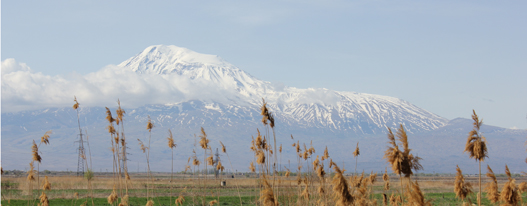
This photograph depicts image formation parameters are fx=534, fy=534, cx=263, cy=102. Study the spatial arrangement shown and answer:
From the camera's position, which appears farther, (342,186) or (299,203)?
(299,203)

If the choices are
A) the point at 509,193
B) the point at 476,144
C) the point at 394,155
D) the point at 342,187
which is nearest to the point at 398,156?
the point at 394,155

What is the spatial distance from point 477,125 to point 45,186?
10.1m

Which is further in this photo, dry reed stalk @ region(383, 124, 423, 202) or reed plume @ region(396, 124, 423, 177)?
dry reed stalk @ region(383, 124, 423, 202)

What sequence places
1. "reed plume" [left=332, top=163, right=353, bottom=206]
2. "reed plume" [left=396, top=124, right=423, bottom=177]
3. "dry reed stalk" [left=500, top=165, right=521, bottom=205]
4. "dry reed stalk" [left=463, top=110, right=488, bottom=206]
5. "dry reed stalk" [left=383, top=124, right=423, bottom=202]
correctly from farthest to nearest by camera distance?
"dry reed stalk" [left=500, top=165, right=521, bottom=205] < "dry reed stalk" [left=463, top=110, right=488, bottom=206] < "reed plume" [left=332, top=163, right=353, bottom=206] < "dry reed stalk" [left=383, top=124, right=423, bottom=202] < "reed plume" [left=396, top=124, right=423, bottom=177]

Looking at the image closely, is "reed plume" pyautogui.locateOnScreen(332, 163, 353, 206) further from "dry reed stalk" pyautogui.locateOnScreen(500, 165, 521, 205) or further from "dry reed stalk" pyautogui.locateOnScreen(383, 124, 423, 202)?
"dry reed stalk" pyautogui.locateOnScreen(500, 165, 521, 205)

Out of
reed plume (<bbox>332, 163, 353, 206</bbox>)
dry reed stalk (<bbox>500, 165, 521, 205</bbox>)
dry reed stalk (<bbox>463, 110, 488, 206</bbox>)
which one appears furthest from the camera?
dry reed stalk (<bbox>500, 165, 521, 205</bbox>)

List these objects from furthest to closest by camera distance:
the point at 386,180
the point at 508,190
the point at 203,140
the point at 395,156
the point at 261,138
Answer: the point at 386,180
the point at 203,140
the point at 261,138
the point at 508,190
the point at 395,156

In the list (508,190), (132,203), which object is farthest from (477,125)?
(132,203)

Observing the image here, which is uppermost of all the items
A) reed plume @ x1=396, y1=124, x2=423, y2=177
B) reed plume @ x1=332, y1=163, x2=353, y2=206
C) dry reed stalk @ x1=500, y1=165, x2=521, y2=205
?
reed plume @ x1=396, y1=124, x2=423, y2=177

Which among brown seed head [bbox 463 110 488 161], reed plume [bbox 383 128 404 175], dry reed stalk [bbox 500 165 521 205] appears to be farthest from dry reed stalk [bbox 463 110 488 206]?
reed plume [bbox 383 128 404 175]

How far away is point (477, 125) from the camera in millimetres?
7367

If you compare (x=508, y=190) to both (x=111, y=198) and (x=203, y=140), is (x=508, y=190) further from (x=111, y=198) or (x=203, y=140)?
(x=111, y=198)

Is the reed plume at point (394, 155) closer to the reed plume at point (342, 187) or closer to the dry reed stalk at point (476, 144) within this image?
the reed plume at point (342, 187)

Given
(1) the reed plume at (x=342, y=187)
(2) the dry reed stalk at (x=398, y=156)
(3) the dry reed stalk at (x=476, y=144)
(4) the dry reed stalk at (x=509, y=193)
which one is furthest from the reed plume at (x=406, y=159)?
(4) the dry reed stalk at (x=509, y=193)
